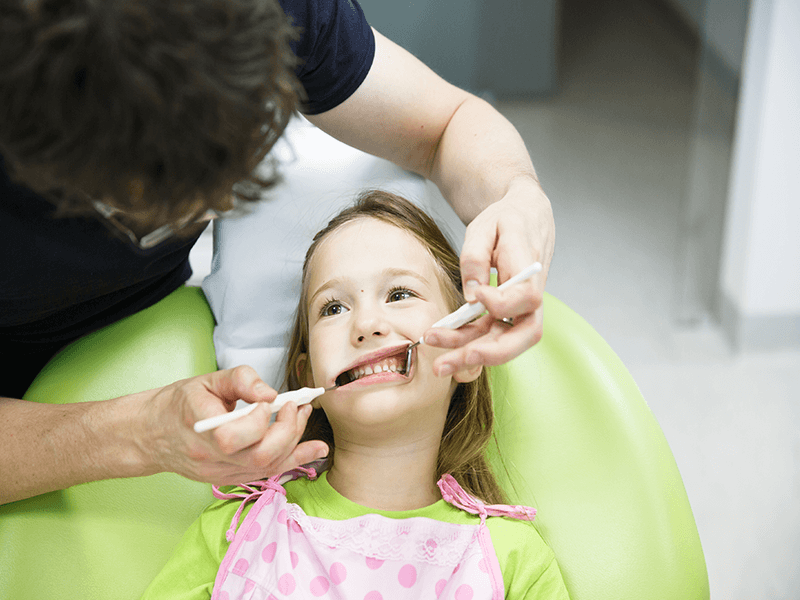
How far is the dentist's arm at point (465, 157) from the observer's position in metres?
0.80

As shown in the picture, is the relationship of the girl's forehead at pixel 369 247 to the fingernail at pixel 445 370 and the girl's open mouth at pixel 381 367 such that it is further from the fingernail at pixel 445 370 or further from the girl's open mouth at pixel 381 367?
the fingernail at pixel 445 370

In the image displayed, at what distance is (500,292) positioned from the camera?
0.72 metres

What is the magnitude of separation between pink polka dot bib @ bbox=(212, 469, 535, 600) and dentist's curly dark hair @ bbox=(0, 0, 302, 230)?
569mm

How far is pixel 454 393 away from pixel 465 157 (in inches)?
15.5

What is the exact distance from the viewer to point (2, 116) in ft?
1.65

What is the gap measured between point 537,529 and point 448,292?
A: 38 centimetres

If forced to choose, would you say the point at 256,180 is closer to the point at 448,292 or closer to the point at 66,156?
the point at 66,156

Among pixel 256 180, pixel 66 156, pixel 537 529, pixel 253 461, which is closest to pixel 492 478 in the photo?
pixel 537 529

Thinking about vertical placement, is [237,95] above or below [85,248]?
above

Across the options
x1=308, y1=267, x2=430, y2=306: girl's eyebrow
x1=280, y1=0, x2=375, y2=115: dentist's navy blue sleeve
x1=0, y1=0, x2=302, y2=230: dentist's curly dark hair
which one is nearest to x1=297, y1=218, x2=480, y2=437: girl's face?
x1=308, y1=267, x2=430, y2=306: girl's eyebrow

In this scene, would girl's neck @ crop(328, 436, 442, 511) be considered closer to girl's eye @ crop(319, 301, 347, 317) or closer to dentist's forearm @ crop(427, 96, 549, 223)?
girl's eye @ crop(319, 301, 347, 317)

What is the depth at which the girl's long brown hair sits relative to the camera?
41.6 inches

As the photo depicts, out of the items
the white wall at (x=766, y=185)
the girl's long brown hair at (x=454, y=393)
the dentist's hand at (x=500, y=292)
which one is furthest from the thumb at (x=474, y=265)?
the white wall at (x=766, y=185)

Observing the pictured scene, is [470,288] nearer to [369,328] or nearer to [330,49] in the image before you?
[369,328]
